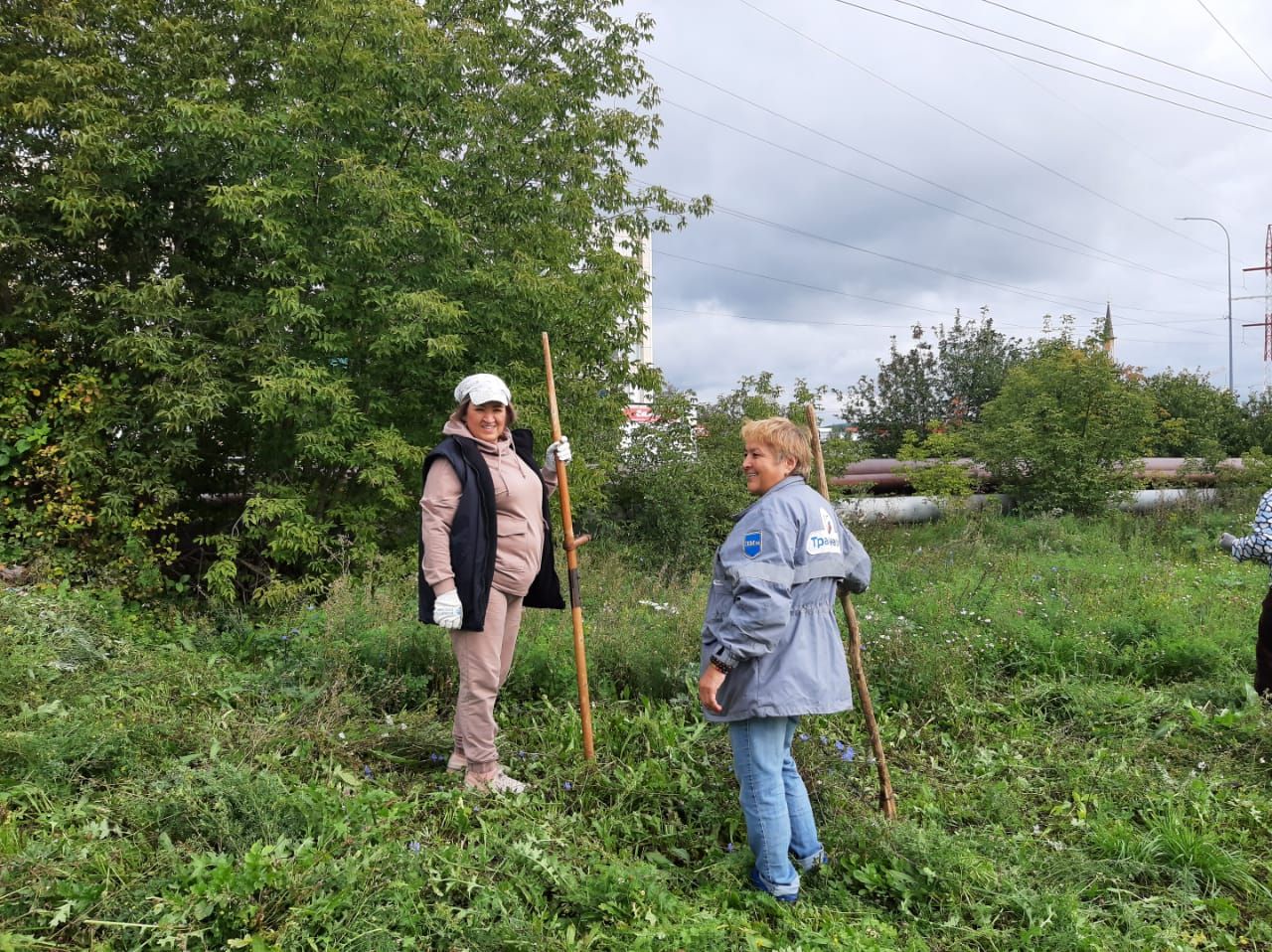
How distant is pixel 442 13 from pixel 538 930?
27.8 feet

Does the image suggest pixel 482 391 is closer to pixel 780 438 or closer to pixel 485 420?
pixel 485 420

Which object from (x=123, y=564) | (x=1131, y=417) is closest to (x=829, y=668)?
(x=123, y=564)

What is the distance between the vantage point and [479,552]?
378cm

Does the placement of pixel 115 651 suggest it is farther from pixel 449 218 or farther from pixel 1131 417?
pixel 1131 417

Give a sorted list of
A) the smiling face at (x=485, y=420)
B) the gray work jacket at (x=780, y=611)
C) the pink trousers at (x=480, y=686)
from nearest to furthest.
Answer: the gray work jacket at (x=780, y=611)
the pink trousers at (x=480, y=686)
the smiling face at (x=485, y=420)

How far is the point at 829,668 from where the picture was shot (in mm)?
3109

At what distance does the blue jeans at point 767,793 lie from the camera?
3.06 meters

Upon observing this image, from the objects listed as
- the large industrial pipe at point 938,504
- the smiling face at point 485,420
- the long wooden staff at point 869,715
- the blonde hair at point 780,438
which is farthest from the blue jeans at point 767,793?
the large industrial pipe at point 938,504

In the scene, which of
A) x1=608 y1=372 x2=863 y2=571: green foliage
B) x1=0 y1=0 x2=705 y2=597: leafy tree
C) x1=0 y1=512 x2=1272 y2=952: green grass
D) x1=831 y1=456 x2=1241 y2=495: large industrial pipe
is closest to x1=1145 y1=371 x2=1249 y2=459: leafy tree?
x1=831 y1=456 x2=1241 y2=495: large industrial pipe

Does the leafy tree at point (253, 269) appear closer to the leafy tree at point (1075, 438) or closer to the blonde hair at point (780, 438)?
the blonde hair at point (780, 438)

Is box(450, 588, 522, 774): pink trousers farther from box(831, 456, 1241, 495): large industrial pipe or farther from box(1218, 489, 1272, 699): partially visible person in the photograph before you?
box(831, 456, 1241, 495): large industrial pipe

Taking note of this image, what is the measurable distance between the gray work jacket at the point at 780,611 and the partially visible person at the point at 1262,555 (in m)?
3.07

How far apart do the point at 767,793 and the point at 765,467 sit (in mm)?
1191

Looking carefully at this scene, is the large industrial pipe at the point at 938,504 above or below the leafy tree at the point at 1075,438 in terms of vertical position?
below
